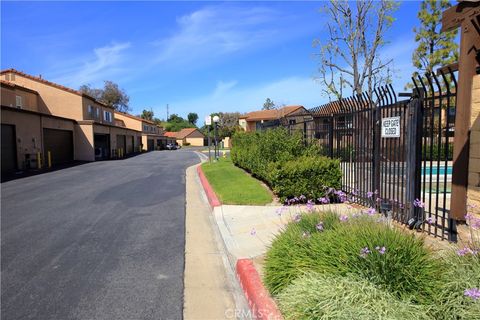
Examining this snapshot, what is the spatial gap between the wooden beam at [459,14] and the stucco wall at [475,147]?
90 cm

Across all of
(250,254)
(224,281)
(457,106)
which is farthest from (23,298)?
(457,106)

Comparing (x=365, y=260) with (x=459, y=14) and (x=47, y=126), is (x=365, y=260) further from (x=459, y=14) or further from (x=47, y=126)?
(x=47, y=126)

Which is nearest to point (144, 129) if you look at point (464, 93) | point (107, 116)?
point (107, 116)

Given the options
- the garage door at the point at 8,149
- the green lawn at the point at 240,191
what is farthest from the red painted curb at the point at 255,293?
the garage door at the point at 8,149

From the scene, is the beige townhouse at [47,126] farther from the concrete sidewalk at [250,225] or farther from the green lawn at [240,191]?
the concrete sidewalk at [250,225]

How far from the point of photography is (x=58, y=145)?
1097 inches

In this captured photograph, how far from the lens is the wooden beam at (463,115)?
202 inches

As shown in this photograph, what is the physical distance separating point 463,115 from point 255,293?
3920 mm

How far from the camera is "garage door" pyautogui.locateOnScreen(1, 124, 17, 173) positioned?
782 inches

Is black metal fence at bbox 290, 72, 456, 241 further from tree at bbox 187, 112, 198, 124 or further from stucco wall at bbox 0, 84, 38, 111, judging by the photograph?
tree at bbox 187, 112, 198, 124

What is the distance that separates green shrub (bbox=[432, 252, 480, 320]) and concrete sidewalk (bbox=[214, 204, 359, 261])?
174cm

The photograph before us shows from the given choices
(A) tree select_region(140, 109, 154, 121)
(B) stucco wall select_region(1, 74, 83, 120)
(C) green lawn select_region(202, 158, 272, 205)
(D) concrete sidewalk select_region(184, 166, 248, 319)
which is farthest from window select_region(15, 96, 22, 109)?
(A) tree select_region(140, 109, 154, 121)

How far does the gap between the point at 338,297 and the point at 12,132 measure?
2282 centimetres

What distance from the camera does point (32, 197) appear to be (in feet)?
37.5
